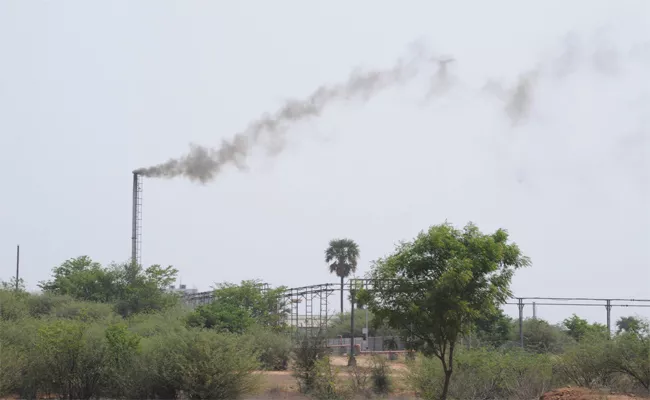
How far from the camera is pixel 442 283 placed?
65.5 feet

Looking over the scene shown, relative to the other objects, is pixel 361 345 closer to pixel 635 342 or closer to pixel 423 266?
pixel 635 342

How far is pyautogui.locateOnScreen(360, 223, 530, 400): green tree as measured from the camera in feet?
66.9

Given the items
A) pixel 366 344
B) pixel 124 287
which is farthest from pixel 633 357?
pixel 124 287

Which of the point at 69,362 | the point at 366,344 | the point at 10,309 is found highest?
the point at 10,309

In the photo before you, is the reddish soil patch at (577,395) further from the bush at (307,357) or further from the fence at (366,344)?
the fence at (366,344)

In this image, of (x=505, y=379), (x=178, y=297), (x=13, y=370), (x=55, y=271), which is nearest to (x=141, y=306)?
(x=178, y=297)

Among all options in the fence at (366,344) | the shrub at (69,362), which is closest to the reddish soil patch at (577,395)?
the shrub at (69,362)

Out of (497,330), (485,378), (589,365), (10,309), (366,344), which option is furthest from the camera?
(497,330)

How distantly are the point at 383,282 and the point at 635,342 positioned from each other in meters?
10.3

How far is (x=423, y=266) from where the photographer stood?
68.7 feet

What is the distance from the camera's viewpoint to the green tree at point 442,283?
803 inches

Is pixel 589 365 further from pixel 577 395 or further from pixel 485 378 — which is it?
pixel 577 395

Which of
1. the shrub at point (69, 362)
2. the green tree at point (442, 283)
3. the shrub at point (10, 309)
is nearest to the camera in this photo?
the green tree at point (442, 283)

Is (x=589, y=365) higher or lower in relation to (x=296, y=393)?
higher
